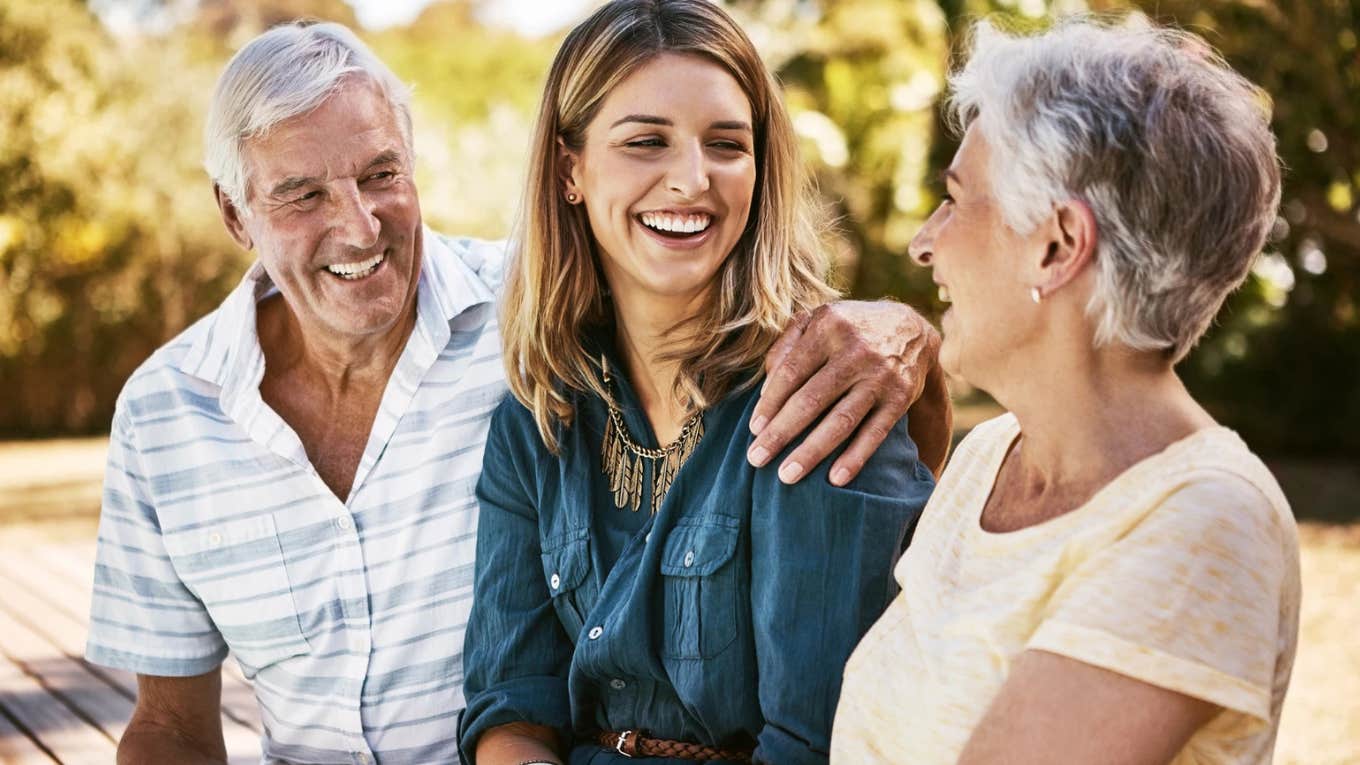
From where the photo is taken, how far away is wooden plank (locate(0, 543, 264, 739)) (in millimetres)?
3637

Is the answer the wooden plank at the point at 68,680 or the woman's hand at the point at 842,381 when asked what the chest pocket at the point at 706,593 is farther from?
the wooden plank at the point at 68,680

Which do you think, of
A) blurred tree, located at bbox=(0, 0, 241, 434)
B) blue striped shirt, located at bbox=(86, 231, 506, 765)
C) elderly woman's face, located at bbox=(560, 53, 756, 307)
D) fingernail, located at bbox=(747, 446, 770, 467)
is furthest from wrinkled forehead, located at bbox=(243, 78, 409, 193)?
blurred tree, located at bbox=(0, 0, 241, 434)

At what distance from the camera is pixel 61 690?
3820 mm

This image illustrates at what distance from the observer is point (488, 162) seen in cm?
1166

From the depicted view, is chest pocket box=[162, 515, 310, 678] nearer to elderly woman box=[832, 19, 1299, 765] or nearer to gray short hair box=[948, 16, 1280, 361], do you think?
elderly woman box=[832, 19, 1299, 765]

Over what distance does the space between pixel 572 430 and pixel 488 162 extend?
9592 millimetres

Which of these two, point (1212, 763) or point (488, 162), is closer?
point (1212, 763)

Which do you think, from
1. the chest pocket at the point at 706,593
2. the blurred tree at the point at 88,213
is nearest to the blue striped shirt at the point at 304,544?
the chest pocket at the point at 706,593

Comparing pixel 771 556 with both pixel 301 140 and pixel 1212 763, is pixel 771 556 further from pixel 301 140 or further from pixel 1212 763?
pixel 301 140

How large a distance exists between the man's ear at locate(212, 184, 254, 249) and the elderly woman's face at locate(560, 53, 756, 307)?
824 millimetres

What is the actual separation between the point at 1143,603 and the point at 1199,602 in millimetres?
52

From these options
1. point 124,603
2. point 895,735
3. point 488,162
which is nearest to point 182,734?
point 124,603

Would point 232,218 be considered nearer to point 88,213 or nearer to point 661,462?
point 661,462

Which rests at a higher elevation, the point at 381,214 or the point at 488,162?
the point at 381,214
